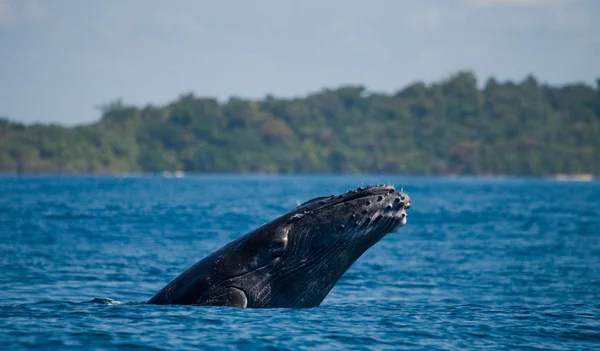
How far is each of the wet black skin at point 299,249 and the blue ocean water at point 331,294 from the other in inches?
12.3

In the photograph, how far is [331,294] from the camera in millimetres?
15773

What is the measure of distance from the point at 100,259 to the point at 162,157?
168110mm

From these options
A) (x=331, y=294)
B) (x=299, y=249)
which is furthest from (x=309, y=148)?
(x=299, y=249)

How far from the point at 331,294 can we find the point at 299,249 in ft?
20.0

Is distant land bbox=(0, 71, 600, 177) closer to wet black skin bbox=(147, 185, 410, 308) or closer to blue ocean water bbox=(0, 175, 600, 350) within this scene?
blue ocean water bbox=(0, 175, 600, 350)

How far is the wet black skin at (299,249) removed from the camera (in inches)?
382

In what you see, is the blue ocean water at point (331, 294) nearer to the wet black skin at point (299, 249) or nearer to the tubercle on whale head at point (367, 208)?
the wet black skin at point (299, 249)

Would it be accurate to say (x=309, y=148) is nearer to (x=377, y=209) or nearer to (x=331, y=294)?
(x=331, y=294)

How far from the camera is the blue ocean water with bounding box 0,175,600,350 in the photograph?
10.0 m

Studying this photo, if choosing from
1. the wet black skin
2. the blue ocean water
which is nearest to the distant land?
the blue ocean water

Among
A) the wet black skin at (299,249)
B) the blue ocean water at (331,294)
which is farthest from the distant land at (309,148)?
the wet black skin at (299,249)

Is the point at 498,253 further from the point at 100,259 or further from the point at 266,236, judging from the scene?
the point at 266,236

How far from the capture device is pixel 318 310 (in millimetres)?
11242

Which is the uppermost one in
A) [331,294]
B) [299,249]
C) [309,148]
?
[309,148]
